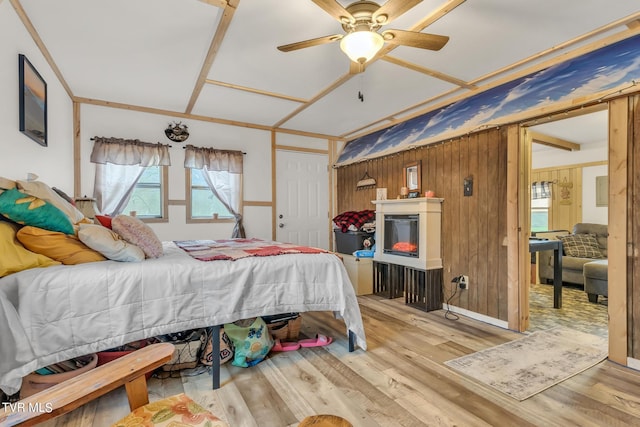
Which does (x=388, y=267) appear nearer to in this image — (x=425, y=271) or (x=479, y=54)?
(x=425, y=271)

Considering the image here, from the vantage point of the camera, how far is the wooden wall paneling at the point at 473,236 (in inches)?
129

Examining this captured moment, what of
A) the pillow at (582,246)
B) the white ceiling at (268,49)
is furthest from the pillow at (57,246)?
the pillow at (582,246)

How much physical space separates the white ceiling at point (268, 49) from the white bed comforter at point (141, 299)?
167 cm

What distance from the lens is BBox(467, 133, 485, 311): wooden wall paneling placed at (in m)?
3.28

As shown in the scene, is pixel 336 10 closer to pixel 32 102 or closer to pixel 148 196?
pixel 32 102

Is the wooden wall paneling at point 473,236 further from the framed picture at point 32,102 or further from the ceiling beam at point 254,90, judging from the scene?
the framed picture at point 32,102

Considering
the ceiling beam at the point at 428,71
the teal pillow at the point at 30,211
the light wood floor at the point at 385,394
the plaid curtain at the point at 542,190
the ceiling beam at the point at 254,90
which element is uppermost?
the ceiling beam at the point at 254,90

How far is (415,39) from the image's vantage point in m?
1.96

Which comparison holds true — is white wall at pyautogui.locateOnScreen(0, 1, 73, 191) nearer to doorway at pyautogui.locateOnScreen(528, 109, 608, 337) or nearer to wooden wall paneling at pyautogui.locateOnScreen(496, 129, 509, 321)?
wooden wall paneling at pyautogui.locateOnScreen(496, 129, 509, 321)

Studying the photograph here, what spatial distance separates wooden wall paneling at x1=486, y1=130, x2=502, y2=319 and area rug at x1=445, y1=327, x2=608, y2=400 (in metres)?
0.44

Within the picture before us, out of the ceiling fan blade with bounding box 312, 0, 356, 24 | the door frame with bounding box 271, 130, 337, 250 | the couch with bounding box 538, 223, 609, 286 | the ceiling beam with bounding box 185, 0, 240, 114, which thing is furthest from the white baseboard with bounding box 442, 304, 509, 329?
the ceiling beam with bounding box 185, 0, 240, 114

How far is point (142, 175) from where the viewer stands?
4051 millimetres

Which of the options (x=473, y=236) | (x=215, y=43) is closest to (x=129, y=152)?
(x=215, y=43)

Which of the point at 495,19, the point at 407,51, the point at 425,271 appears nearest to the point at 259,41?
the point at 407,51
